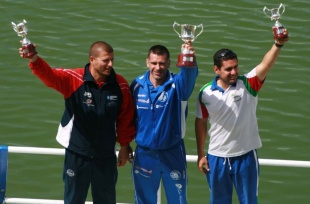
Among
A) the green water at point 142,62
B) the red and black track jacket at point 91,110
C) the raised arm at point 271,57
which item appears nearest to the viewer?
the raised arm at point 271,57

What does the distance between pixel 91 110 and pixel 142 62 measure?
17.0 feet

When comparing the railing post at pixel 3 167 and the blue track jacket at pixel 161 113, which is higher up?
the blue track jacket at pixel 161 113

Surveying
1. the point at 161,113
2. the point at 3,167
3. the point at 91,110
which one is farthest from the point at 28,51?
the point at 3,167

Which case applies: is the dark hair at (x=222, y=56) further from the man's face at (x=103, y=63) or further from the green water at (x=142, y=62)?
the green water at (x=142, y=62)

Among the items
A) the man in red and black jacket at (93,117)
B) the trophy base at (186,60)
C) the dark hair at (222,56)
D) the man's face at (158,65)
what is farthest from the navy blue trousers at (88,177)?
the dark hair at (222,56)

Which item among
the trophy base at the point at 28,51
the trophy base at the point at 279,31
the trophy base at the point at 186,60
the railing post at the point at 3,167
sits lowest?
the railing post at the point at 3,167

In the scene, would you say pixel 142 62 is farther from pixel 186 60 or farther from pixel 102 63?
pixel 186 60

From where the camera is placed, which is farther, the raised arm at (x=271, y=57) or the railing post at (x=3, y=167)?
the railing post at (x=3, y=167)

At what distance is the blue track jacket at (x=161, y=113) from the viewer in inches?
268

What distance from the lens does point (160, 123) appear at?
6801mm

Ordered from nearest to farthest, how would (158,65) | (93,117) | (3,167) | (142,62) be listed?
1. (158,65)
2. (93,117)
3. (3,167)
4. (142,62)

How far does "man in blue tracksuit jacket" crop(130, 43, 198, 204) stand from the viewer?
6.77 m

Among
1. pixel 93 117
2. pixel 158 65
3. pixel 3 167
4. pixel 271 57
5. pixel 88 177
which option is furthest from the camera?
pixel 3 167

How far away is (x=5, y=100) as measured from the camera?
11172mm
